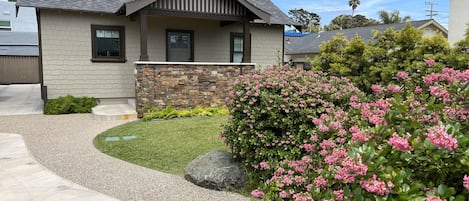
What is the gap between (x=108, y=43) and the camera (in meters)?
12.6

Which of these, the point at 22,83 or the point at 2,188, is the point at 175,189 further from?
the point at 22,83

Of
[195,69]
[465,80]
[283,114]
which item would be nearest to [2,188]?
[283,114]

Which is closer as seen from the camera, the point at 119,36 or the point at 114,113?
the point at 114,113

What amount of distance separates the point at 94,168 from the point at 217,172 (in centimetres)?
212

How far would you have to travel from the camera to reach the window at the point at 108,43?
1231 centimetres

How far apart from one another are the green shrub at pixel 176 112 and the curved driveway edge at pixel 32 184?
411 centimetres

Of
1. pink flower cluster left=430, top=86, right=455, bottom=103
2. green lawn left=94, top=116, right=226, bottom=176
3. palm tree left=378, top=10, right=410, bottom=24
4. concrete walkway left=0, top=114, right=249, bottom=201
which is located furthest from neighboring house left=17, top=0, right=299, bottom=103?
palm tree left=378, top=10, right=410, bottom=24

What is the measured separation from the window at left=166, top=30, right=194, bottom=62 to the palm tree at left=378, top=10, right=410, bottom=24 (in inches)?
1522

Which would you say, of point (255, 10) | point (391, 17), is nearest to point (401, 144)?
point (255, 10)

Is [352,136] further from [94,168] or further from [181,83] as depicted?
[181,83]

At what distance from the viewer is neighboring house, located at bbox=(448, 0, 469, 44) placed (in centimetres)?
1205

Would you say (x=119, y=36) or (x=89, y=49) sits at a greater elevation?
(x=119, y=36)

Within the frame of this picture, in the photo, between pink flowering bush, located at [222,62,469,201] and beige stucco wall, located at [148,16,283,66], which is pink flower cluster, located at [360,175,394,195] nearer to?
pink flowering bush, located at [222,62,469,201]

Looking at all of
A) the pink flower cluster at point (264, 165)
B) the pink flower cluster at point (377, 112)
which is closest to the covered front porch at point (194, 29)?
the pink flower cluster at point (264, 165)
